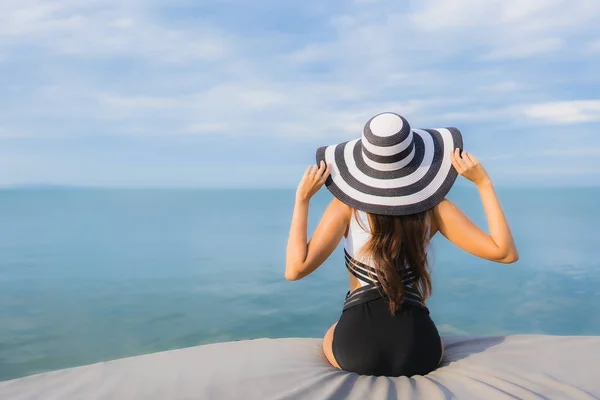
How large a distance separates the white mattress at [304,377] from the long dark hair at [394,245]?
320mm

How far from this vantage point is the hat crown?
203cm

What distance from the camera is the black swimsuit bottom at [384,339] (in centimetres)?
205

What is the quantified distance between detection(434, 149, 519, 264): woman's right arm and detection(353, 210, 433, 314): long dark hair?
6cm

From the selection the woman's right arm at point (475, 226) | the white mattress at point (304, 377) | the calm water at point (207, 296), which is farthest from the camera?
the calm water at point (207, 296)

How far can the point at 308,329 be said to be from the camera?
792 centimetres

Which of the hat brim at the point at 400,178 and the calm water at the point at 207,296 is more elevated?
the hat brim at the point at 400,178

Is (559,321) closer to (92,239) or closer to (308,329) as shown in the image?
(308,329)

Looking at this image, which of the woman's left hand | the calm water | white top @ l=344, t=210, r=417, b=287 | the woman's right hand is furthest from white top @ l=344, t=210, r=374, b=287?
the calm water

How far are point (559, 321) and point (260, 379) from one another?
776 cm

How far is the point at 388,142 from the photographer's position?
2.03 meters

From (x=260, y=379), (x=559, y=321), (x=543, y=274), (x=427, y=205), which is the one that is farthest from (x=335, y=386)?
(x=543, y=274)

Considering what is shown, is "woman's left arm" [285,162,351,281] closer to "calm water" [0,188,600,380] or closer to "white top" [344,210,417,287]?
"white top" [344,210,417,287]

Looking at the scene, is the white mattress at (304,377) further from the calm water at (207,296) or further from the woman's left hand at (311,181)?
the calm water at (207,296)

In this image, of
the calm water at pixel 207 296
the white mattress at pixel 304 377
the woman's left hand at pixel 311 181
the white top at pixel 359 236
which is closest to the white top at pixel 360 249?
the white top at pixel 359 236
